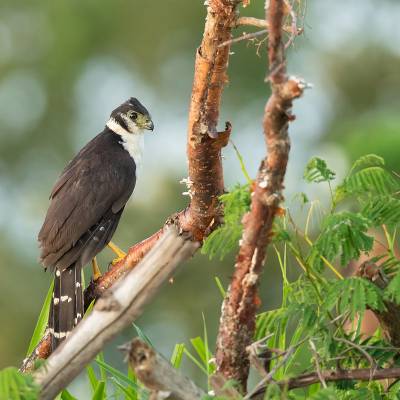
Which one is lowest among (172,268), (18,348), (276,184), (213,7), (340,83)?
(18,348)

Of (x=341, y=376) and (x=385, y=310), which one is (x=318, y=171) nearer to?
(x=385, y=310)

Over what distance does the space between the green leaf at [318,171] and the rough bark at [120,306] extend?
530 millimetres

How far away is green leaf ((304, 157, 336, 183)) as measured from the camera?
10.2 ft

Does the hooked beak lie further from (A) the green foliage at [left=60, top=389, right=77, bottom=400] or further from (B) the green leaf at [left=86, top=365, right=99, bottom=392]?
(A) the green foliage at [left=60, top=389, right=77, bottom=400]

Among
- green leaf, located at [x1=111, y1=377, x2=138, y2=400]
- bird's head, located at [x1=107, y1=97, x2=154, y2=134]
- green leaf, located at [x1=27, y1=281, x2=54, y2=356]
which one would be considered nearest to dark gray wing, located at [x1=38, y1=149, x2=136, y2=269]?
bird's head, located at [x1=107, y1=97, x2=154, y2=134]

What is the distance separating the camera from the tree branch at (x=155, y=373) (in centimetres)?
270

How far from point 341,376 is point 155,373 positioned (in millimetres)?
652

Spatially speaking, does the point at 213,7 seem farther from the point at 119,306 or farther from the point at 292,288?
the point at 119,306

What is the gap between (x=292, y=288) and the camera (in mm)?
3270

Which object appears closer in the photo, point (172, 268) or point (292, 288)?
point (172, 268)

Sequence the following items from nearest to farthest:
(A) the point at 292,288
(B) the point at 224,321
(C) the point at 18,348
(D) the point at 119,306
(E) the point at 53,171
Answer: (D) the point at 119,306 → (B) the point at 224,321 → (A) the point at 292,288 → (C) the point at 18,348 → (E) the point at 53,171

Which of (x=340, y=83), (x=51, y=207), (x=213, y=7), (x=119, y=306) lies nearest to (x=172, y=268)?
(x=119, y=306)

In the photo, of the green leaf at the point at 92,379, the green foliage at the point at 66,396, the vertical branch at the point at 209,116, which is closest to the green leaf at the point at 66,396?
the green foliage at the point at 66,396

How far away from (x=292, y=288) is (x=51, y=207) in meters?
2.57
